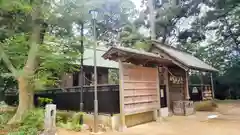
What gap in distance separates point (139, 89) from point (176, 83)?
4.60m

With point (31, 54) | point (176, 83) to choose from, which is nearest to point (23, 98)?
point (31, 54)

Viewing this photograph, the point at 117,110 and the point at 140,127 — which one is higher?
the point at 117,110

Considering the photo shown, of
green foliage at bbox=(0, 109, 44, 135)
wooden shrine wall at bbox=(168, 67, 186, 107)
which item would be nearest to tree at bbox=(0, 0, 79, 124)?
green foliage at bbox=(0, 109, 44, 135)

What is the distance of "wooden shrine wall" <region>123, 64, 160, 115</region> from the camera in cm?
809

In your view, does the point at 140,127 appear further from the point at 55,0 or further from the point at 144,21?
the point at 144,21

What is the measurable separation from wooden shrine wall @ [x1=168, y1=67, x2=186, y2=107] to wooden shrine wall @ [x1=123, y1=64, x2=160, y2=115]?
2556 millimetres

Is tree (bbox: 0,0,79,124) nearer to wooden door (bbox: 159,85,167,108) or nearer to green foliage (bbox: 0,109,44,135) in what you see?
green foliage (bbox: 0,109,44,135)

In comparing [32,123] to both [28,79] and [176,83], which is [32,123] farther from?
[176,83]

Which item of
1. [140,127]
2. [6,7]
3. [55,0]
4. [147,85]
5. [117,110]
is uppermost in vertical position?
[55,0]

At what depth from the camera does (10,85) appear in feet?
40.2

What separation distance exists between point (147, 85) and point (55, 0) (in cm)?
483

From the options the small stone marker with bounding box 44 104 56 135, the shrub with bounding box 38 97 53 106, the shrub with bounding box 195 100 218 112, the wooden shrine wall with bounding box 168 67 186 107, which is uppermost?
the wooden shrine wall with bounding box 168 67 186 107

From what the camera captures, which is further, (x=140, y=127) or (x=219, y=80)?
(x=219, y=80)

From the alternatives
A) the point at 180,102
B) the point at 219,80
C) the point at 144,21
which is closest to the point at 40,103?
the point at 180,102
